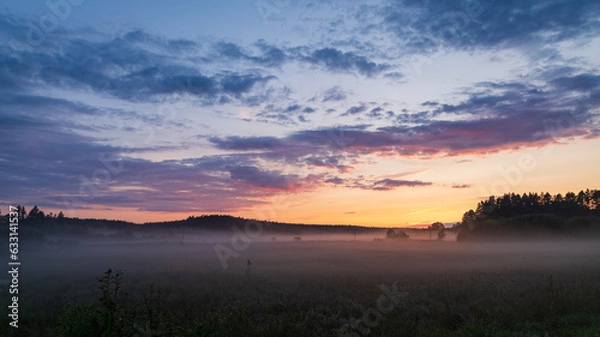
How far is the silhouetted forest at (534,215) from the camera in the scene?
89.6 m

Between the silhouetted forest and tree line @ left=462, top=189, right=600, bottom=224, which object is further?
tree line @ left=462, top=189, right=600, bottom=224

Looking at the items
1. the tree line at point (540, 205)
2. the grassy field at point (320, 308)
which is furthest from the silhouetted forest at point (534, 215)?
the grassy field at point (320, 308)

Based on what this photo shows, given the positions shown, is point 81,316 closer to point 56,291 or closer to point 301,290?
point 301,290

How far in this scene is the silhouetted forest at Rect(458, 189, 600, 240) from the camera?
3526 inches

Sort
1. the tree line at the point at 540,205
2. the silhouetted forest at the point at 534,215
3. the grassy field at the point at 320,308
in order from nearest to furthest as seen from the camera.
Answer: the grassy field at the point at 320,308 → the silhouetted forest at the point at 534,215 → the tree line at the point at 540,205

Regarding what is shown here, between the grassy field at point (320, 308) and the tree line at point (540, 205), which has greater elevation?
the tree line at point (540, 205)

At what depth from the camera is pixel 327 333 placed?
1276cm

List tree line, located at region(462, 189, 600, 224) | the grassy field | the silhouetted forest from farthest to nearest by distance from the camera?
1. tree line, located at region(462, 189, 600, 224)
2. the silhouetted forest
3. the grassy field

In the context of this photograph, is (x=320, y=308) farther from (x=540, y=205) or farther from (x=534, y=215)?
(x=540, y=205)

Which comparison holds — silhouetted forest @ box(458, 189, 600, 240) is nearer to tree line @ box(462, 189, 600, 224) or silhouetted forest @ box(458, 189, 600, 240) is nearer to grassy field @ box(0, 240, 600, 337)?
tree line @ box(462, 189, 600, 224)

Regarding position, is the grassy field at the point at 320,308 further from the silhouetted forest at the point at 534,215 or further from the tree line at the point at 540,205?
the tree line at the point at 540,205

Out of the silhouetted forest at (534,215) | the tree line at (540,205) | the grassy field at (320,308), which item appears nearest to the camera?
the grassy field at (320,308)

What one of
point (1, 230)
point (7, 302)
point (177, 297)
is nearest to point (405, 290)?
point (177, 297)

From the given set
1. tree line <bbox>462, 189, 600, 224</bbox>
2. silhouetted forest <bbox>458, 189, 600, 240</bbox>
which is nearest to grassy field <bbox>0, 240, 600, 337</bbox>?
silhouetted forest <bbox>458, 189, 600, 240</bbox>
